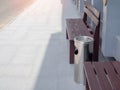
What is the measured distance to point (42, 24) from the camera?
8.55 metres

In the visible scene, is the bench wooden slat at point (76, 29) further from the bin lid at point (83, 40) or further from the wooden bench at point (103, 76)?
the wooden bench at point (103, 76)

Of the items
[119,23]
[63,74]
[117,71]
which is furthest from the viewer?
[119,23]

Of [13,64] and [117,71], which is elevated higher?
[117,71]

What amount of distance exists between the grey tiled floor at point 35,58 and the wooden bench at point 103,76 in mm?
880

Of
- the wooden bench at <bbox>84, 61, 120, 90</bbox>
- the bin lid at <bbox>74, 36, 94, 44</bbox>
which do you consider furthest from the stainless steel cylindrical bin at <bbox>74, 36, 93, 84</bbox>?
the wooden bench at <bbox>84, 61, 120, 90</bbox>

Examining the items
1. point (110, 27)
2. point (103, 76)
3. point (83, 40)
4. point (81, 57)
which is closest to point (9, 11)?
point (110, 27)

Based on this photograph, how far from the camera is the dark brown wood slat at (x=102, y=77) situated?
2.53 meters

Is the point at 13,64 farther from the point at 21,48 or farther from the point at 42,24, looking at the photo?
the point at 42,24

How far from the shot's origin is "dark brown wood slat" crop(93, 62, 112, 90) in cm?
253

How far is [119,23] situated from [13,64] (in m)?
2.02

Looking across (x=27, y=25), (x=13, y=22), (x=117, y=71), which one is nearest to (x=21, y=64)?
(x=117, y=71)

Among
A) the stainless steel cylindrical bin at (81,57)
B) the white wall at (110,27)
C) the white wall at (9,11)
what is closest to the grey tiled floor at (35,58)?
the stainless steel cylindrical bin at (81,57)

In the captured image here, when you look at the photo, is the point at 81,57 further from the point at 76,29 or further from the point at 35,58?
the point at 35,58

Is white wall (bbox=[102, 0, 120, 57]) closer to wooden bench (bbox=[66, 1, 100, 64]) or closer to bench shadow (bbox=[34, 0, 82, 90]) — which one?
wooden bench (bbox=[66, 1, 100, 64])
